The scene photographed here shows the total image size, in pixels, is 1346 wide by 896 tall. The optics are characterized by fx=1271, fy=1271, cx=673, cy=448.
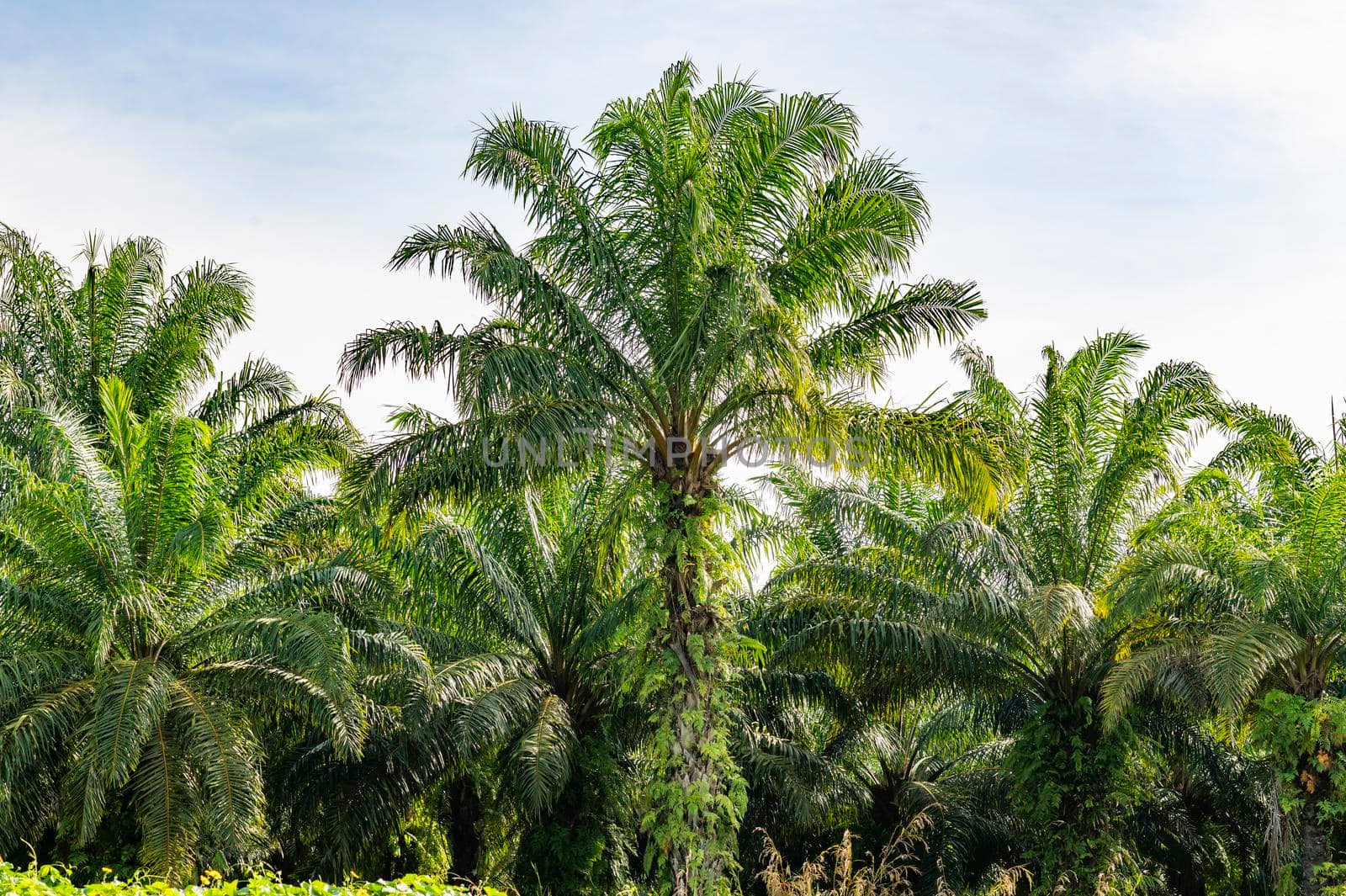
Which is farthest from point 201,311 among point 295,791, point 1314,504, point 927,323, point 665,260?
point 1314,504

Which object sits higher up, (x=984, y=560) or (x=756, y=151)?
(x=756, y=151)

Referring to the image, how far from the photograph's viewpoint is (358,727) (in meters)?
14.9

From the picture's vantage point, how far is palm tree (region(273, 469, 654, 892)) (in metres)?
16.6

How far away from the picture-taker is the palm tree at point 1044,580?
54.3ft

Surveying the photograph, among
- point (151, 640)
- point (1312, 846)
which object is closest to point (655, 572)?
point (151, 640)

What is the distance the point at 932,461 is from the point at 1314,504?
5.65 meters

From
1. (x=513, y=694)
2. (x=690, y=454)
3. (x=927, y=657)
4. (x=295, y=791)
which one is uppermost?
(x=690, y=454)

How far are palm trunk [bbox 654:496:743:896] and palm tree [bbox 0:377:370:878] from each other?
3.71 metres

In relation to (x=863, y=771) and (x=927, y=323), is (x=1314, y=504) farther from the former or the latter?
(x=863, y=771)

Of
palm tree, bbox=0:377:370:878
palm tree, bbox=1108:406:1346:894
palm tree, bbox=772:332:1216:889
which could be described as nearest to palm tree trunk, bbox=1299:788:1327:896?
palm tree, bbox=1108:406:1346:894

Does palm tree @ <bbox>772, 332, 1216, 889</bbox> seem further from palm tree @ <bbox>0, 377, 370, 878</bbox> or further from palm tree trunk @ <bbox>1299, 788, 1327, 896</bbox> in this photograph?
palm tree @ <bbox>0, 377, 370, 878</bbox>

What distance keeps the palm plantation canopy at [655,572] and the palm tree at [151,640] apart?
0.16ft

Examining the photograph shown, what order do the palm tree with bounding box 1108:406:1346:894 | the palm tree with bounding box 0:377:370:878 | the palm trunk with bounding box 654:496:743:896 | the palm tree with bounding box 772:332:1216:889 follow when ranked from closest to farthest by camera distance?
the palm trunk with bounding box 654:496:743:896 < the palm tree with bounding box 0:377:370:878 < the palm tree with bounding box 1108:406:1346:894 < the palm tree with bounding box 772:332:1216:889

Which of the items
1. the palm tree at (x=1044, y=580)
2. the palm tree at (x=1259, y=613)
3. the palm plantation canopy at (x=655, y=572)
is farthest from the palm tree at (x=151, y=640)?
the palm tree at (x=1259, y=613)
